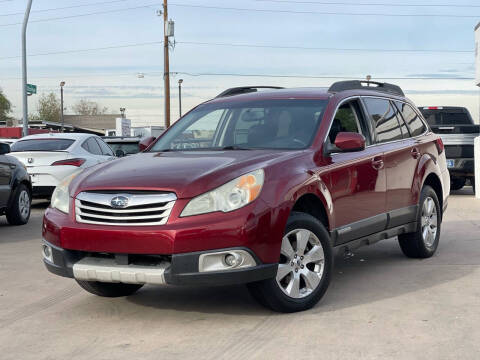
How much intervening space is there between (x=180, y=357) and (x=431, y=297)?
93.5 inches

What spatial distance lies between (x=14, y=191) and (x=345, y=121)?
6391 mm

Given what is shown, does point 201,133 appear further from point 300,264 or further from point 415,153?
point 415,153

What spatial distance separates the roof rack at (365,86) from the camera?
668 cm

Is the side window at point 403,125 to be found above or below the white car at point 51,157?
above

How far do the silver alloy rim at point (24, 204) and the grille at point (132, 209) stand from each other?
654 cm

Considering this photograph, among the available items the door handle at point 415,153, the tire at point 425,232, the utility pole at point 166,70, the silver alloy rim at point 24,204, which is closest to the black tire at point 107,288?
the tire at point 425,232

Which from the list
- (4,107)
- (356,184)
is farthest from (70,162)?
(4,107)

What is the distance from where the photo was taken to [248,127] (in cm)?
629

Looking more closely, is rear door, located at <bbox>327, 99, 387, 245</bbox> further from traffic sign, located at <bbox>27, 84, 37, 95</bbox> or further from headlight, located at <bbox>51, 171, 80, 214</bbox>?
traffic sign, located at <bbox>27, 84, 37, 95</bbox>

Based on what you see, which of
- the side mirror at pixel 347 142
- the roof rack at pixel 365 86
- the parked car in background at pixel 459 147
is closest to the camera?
the side mirror at pixel 347 142

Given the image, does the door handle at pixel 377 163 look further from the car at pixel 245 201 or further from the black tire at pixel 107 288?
the black tire at pixel 107 288

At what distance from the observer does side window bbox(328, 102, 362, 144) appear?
6.15 meters

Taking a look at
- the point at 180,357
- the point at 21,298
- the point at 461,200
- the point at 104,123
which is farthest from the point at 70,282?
the point at 104,123

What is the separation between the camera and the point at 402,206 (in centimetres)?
700
